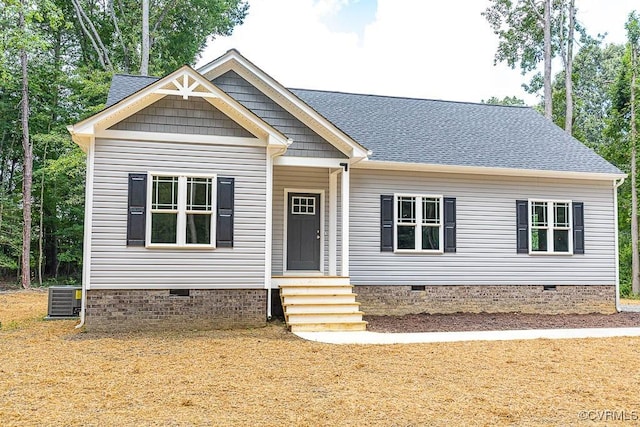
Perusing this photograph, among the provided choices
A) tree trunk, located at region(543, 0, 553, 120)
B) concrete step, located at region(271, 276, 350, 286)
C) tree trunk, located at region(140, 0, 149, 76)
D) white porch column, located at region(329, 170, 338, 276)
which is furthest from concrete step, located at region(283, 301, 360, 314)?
tree trunk, located at region(543, 0, 553, 120)

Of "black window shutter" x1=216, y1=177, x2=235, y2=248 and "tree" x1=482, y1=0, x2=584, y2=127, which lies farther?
"tree" x1=482, y1=0, x2=584, y2=127

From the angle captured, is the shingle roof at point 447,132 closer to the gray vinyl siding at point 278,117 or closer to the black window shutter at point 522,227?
the black window shutter at point 522,227

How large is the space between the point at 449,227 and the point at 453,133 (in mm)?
2979

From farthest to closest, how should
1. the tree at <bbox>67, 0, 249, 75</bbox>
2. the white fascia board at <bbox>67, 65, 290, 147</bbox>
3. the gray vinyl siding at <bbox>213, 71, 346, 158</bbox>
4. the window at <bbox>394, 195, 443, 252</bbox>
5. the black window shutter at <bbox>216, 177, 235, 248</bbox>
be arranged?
the tree at <bbox>67, 0, 249, 75</bbox> → the window at <bbox>394, 195, 443, 252</bbox> → the gray vinyl siding at <bbox>213, 71, 346, 158</bbox> → the black window shutter at <bbox>216, 177, 235, 248</bbox> → the white fascia board at <bbox>67, 65, 290, 147</bbox>

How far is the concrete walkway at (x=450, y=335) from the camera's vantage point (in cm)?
880

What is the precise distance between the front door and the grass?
334cm

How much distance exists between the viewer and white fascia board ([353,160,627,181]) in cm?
1223

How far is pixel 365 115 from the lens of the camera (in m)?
14.6

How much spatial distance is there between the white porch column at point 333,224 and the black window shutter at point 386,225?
1.07 metres

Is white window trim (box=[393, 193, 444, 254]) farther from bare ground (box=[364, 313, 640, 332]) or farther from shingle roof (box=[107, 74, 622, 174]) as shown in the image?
bare ground (box=[364, 313, 640, 332])

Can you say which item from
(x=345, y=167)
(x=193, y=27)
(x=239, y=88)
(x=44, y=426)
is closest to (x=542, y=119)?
(x=345, y=167)

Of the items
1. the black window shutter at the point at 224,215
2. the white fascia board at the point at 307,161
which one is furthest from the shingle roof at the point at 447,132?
the black window shutter at the point at 224,215

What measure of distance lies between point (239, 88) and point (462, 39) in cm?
2694

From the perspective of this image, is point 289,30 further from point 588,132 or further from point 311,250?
point 311,250
